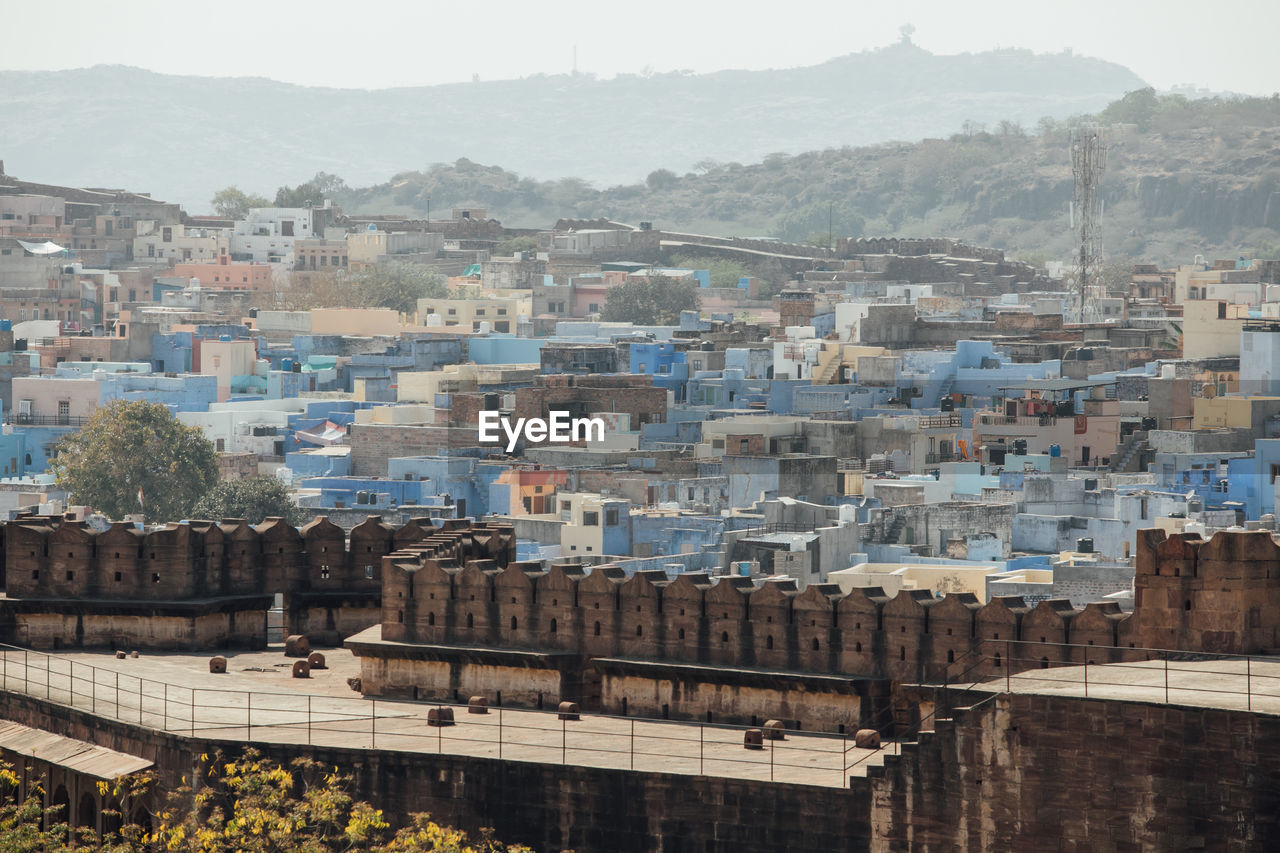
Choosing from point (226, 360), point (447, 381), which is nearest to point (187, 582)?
point (447, 381)

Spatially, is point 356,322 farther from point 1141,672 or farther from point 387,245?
point 1141,672

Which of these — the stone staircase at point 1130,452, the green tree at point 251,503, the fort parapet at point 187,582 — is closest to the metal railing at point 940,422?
the stone staircase at point 1130,452

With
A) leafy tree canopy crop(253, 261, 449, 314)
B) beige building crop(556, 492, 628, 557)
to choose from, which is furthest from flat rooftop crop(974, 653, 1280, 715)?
leafy tree canopy crop(253, 261, 449, 314)

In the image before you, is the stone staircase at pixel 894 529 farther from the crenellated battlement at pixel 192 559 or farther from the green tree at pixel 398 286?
the green tree at pixel 398 286

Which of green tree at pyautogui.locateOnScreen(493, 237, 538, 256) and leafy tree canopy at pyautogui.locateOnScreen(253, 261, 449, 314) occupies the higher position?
green tree at pyautogui.locateOnScreen(493, 237, 538, 256)

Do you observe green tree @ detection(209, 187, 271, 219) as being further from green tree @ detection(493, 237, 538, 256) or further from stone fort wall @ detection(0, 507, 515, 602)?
stone fort wall @ detection(0, 507, 515, 602)
